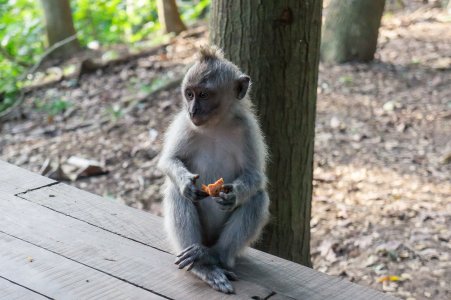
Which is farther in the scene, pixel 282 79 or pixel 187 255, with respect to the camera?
pixel 282 79

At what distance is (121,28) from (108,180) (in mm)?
9418

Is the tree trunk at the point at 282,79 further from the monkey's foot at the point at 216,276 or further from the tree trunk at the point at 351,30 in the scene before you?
the tree trunk at the point at 351,30

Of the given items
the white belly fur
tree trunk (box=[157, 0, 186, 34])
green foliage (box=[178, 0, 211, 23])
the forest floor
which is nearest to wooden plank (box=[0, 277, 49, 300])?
the white belly fur

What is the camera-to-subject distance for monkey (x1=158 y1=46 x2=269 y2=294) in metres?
3.52

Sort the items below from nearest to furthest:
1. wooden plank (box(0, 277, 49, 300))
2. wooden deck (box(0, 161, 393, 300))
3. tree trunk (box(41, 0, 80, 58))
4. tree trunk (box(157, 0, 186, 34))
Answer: wooden plank (box(0, 277, 49, 300)) → wooden deck (box(0, 161, 393, 300)) → tree trunk (box(157, 0, 186, 34)) → tree trunk (box(41, 0, 80, 58))

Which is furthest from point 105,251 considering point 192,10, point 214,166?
point 192,10

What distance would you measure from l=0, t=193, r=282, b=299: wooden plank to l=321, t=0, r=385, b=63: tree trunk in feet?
23.0

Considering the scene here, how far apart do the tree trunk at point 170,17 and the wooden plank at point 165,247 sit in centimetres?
865

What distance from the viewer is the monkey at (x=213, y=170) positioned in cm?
352

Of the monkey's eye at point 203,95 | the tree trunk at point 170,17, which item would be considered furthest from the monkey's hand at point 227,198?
the tree trunk at point 170,17

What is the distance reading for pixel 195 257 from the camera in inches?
135

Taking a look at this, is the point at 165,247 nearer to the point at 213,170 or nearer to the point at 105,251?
the point at 105,251

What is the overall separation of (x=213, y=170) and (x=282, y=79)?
0.97m

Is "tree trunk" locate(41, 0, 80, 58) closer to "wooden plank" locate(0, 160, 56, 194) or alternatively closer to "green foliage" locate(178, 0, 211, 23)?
"green foliage" locate(178, 0, 211, 23)
